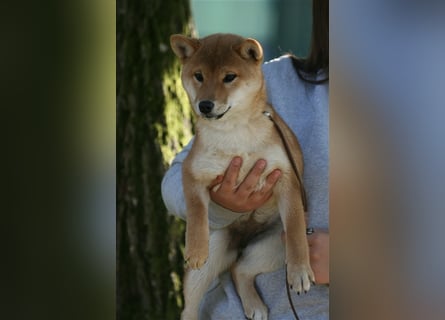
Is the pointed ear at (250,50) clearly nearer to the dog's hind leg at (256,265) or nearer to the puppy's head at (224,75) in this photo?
the puppy's head at (224,75)

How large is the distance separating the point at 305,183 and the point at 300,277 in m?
0.28

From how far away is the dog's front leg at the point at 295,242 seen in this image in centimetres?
238

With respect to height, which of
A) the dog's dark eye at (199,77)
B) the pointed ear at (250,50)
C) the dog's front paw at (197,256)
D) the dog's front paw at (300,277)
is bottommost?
the dog's front paw at (300,277)

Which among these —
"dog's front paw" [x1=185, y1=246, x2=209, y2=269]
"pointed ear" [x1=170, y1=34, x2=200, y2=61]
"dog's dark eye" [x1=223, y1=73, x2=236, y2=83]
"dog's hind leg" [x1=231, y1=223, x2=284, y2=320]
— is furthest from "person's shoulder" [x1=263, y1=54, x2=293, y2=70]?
"dog's front paw" [x1=185, y1=246, x2=209, y2=269]

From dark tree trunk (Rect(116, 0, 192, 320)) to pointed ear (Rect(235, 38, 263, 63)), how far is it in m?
0.45

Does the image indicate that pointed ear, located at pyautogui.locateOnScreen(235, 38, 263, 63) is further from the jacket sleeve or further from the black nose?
the jacket sleeve

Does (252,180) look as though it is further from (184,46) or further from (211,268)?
(184,46)

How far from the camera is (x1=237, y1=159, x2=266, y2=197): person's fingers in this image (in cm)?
238

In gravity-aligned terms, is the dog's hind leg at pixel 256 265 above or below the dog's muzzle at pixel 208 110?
below

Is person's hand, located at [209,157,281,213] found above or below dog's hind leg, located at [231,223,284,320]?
above

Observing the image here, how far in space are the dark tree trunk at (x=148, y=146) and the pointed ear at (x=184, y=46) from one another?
32 cm

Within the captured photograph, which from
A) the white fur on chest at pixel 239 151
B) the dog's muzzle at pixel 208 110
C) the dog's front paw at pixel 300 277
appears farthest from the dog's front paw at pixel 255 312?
the dog's muzzle at pixel 208 110
